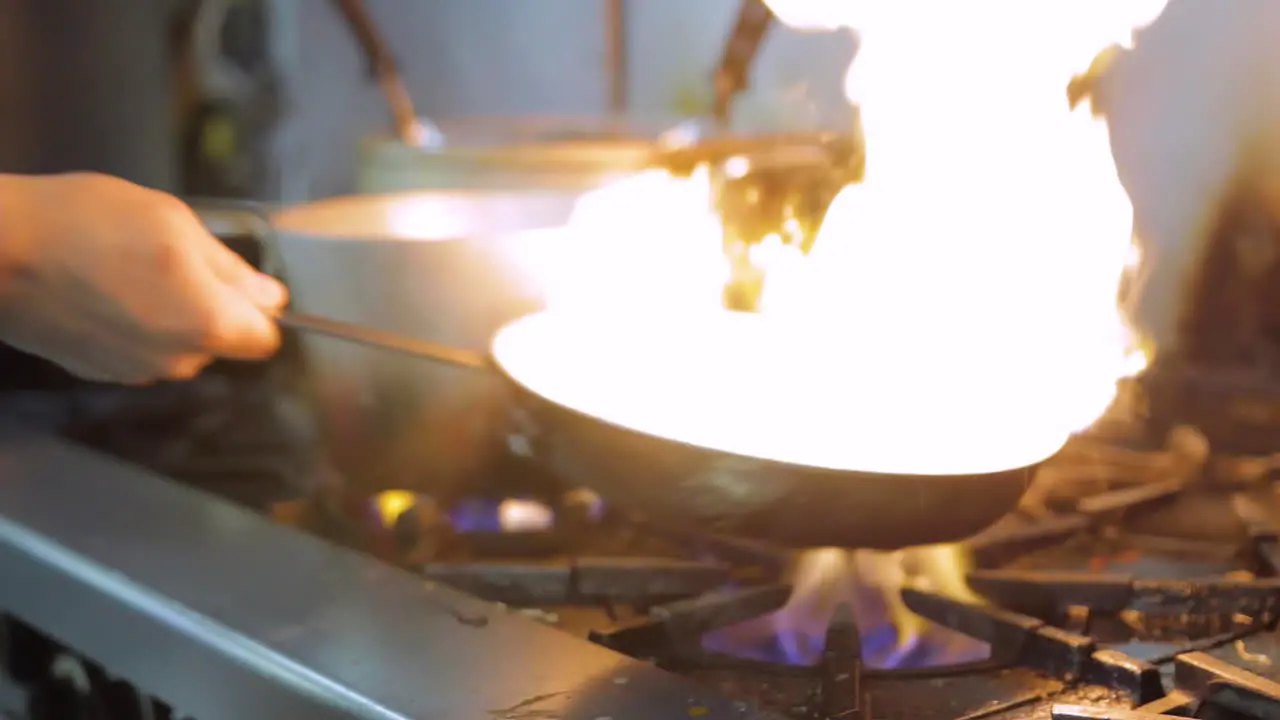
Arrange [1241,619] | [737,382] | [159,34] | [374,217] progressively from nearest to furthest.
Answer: [1241,619], [737,382], [374,217], [159,34]

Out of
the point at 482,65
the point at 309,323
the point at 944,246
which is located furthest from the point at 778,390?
the point at 482,65

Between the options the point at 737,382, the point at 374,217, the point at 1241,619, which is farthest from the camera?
the point at 374,217

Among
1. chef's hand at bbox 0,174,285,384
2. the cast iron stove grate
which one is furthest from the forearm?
the cast iron stove grate

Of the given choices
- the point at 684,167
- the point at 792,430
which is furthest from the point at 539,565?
the point at 684,167

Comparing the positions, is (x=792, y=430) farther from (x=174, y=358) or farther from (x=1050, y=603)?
(x=174, y=358)

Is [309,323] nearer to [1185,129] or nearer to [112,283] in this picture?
[112,283]

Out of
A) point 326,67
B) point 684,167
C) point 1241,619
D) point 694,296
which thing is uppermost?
point 326,67

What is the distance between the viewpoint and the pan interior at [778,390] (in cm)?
60

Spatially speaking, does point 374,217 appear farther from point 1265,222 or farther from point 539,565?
point 1265,222

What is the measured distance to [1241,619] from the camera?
23.0 inches

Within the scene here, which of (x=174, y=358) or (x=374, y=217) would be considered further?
(x=374, y=217)

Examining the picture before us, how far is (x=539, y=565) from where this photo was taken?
0.60m

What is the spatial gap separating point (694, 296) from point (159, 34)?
2.38 feet

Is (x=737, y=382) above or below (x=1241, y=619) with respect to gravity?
above
